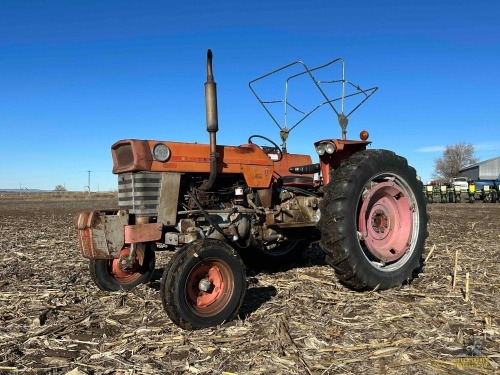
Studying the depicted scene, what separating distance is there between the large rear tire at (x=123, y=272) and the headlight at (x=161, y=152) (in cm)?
103

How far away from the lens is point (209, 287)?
4.02 metres

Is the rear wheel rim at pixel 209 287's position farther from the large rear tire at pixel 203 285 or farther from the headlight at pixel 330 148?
the headlight at pixel 330 148

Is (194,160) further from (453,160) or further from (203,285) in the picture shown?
(453,160)

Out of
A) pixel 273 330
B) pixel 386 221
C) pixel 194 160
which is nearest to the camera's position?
pixel 273 330

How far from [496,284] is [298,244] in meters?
2.57

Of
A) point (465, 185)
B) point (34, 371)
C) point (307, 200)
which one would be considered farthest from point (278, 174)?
point (465, 185)

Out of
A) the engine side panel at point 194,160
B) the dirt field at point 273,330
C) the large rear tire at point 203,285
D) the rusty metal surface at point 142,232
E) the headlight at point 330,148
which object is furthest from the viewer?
the headlight at point 330,148

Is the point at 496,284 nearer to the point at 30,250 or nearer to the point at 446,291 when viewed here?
the point at 446,291

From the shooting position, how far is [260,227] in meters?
5.23

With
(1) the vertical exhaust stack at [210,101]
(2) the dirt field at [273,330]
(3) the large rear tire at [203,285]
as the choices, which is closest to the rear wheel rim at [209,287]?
(3) the large rear tire at [203,285]

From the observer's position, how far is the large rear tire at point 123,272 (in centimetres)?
510

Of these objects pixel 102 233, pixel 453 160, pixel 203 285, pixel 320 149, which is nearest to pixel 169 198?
pixel 102 233

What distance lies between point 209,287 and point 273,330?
2.26 feet

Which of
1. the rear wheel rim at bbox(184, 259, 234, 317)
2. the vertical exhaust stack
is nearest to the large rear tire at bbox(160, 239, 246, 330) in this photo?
the rear wheel rim at bbox(184, 259, 234, 317)
